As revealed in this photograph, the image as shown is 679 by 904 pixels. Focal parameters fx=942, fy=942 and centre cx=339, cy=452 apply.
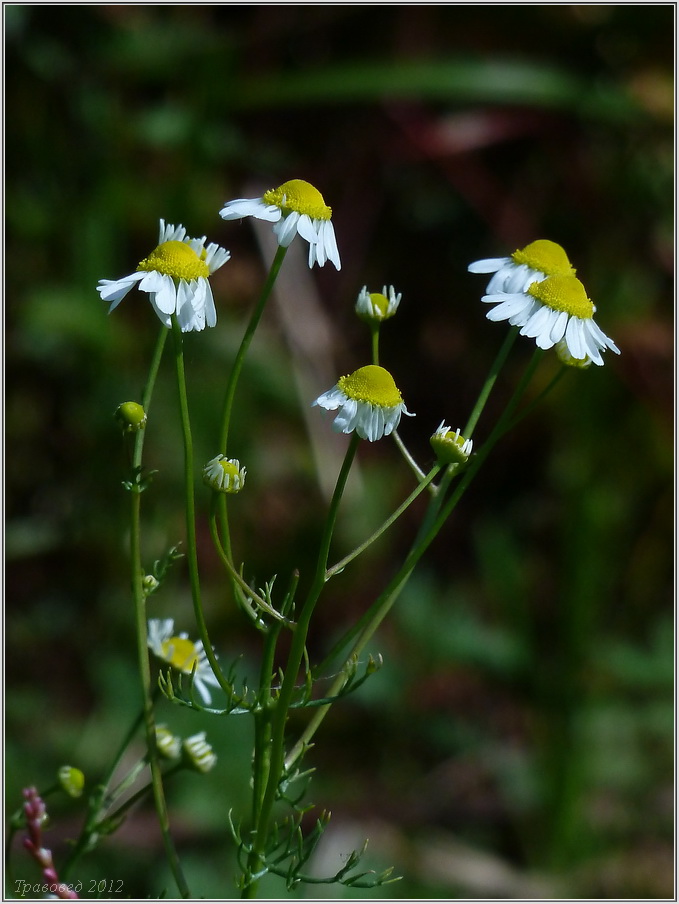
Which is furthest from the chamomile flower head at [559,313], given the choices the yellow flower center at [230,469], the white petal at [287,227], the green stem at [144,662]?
the green stem at [144,662]

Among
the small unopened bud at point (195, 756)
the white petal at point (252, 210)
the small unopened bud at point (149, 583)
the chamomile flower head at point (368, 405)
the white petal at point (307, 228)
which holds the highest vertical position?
the white petal at point (252, 210)

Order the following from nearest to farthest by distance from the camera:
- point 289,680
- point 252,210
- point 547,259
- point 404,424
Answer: point 289,680, point 252,210, point 547,259, point 404,424

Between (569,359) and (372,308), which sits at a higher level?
(372,308)

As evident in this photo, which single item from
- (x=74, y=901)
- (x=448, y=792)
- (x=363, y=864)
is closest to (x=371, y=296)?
(x=74, y=901)

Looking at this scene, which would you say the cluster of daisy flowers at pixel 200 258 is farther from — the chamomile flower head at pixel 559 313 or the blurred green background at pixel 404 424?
the blurred green background at pixel 404 424

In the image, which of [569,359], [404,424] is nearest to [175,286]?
[569,359]

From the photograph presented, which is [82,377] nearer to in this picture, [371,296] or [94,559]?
[94,559]

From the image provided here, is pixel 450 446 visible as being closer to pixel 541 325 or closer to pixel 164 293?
pixel 541 325
